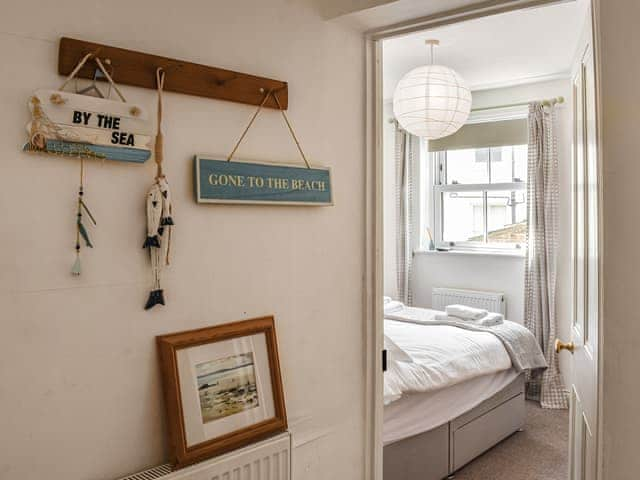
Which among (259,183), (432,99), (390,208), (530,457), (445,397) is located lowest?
(530,457)

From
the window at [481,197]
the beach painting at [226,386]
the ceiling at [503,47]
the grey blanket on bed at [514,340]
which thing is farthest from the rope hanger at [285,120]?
the window at [481,197]

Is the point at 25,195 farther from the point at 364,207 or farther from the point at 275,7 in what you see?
the point at 364,207

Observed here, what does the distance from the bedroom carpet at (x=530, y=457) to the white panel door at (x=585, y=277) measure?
1.17 metres

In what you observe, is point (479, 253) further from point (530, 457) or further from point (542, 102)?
point (530, 457)

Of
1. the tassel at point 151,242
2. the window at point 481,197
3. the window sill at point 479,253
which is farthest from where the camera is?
the window at point 481,197

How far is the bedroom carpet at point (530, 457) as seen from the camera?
2.99 m

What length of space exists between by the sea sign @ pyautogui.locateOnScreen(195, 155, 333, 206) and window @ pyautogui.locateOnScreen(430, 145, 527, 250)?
11.4 feet

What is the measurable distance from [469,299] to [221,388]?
3826mm

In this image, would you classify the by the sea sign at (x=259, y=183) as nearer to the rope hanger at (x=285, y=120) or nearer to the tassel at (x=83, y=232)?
the rope hanger at (x=285, y=120)

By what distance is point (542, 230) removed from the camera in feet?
14.0

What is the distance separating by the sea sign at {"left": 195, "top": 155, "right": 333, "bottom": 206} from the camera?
1297 millimetres

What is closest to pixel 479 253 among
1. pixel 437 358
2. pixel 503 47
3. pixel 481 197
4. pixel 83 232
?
pixel 481 197

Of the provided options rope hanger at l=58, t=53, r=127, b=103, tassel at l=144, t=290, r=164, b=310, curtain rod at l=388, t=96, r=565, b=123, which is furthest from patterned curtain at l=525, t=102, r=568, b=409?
rope hanger at l=58, t=53, r=127, b=103

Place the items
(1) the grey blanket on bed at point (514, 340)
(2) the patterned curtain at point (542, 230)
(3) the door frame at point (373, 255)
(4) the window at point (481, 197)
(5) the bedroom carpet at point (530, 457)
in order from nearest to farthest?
1. (3) the door frame at point (373, 255)
2. (5) the bedroom carpet at point (530, 457)
3. (1) the grey blanket on bed at point (514, 340)
4. (2) the patterned curtain at point (542, 230)
5. (4) the window at point (481, 197)
